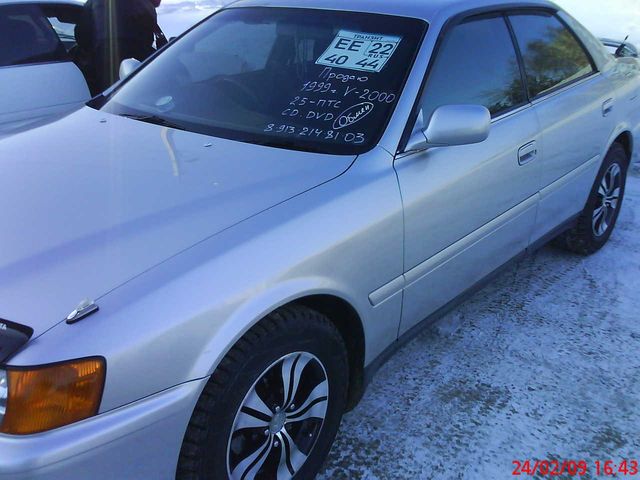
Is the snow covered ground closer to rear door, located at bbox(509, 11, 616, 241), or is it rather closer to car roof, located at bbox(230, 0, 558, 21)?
rear door, located at bbox(509, 11, 616, 241)

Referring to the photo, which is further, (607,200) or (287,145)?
(607,200)

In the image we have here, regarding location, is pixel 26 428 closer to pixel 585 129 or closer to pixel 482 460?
pixel 482 460

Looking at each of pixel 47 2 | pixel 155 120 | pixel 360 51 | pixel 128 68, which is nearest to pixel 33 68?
pixel 47 2

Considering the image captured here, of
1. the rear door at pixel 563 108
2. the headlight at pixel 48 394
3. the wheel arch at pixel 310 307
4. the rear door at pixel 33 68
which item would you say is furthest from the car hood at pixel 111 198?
the rear door at pixel 33 68

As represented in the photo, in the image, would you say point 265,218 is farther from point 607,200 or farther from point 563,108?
point 607,200

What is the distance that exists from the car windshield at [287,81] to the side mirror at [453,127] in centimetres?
16

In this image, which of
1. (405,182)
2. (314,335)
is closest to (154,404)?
(314,335)

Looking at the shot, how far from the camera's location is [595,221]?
3.84 m

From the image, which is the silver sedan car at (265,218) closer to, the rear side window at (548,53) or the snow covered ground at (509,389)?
the rear side window at (548,53)

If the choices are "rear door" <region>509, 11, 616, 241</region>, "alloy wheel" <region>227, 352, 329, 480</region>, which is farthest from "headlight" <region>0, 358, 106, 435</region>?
"rear door" <region>509, 11, 616, 241</region>

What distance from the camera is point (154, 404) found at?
1.56 metres

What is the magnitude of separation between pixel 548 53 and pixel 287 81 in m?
1.54

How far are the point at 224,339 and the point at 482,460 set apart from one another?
1.20m

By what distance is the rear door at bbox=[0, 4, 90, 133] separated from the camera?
404cm
